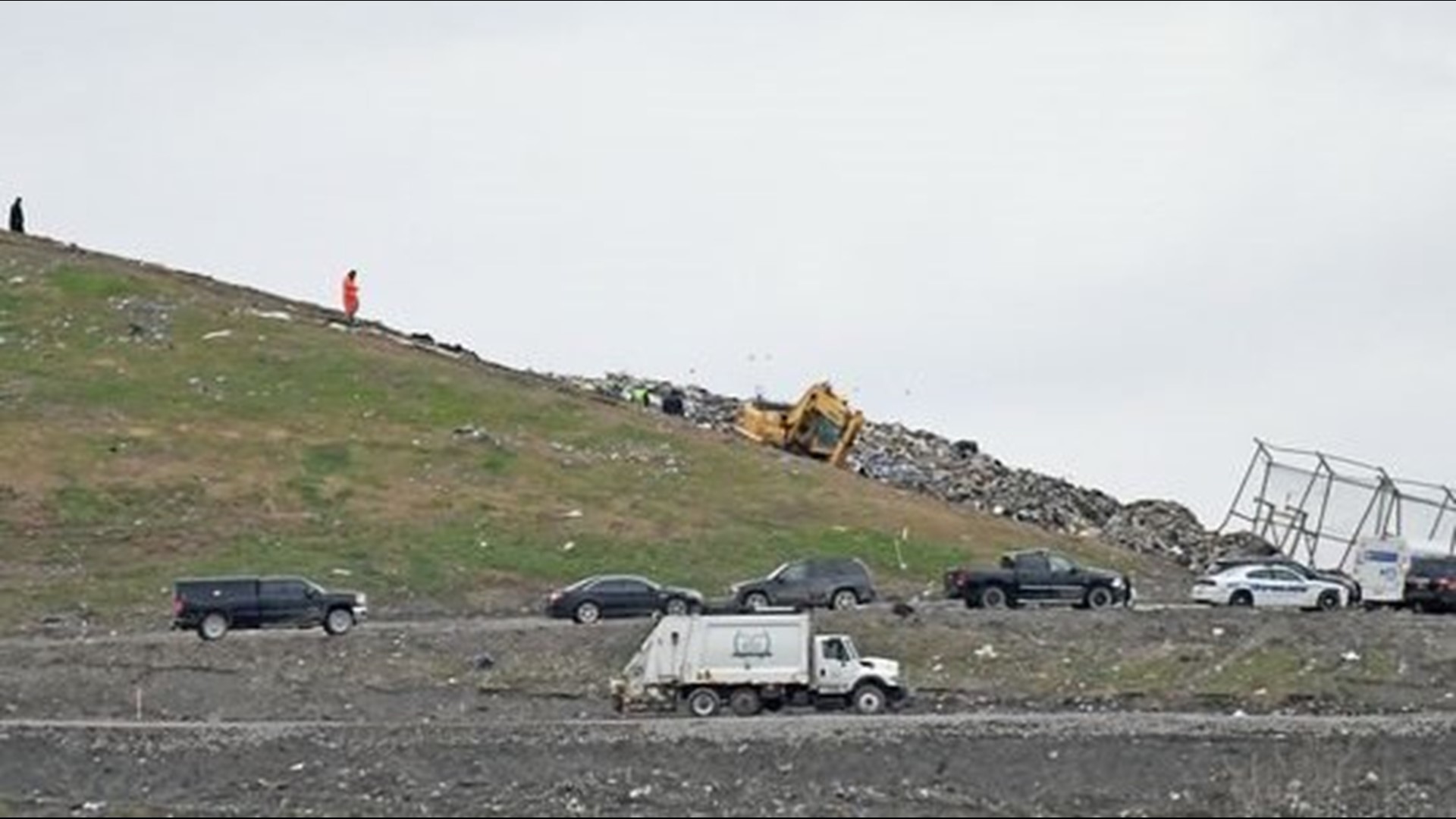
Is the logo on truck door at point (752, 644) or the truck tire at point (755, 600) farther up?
the truck tire at point (755, 600)

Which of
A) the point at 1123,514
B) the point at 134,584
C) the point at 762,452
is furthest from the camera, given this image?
the point at 1123,514

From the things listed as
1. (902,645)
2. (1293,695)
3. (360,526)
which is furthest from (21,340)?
(1293,695)

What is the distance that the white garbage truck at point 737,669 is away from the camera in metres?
51.9

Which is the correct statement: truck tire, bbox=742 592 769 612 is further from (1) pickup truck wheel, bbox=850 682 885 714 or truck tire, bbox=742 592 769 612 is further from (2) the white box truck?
(2) the white box truck

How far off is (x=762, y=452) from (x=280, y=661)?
93.3ft

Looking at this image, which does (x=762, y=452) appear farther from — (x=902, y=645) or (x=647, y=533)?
(x=902, y=645)

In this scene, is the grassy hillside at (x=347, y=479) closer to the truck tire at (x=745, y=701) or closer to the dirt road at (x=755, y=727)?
the dirt road at (x=755, y=727)

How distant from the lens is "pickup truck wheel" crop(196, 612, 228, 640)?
61.0 m

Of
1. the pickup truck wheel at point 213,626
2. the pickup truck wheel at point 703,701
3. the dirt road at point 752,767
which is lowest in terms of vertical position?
the dirt road at point 752,767

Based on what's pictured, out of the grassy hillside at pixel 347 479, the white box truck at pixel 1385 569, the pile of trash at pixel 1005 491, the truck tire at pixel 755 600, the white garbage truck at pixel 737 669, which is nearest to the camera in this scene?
the white garbage truck at pixel 737 669

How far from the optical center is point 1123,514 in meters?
92.5

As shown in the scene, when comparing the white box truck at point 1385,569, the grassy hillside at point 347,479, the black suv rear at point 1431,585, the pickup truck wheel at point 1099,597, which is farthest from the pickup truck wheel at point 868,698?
the white box truck at point 1385,569

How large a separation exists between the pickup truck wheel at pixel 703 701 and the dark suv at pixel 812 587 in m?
12.3

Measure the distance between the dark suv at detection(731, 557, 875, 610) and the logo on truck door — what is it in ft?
40.1
